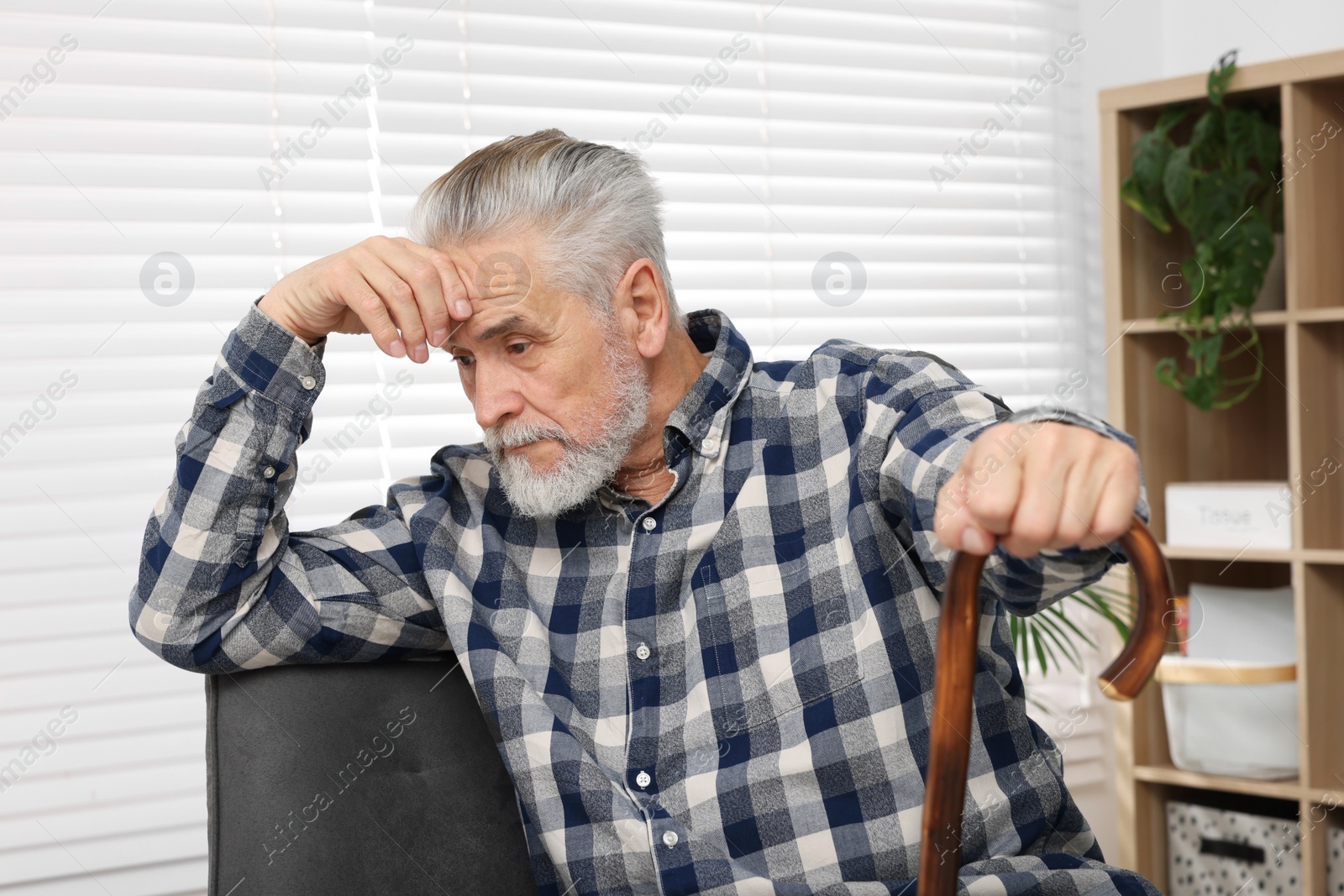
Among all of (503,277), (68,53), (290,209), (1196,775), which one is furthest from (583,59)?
(1196,775)

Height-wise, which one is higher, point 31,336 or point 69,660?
point 31,336

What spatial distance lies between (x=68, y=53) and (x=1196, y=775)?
227 centimetres

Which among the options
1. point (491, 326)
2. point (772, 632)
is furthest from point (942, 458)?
point (491, 326)

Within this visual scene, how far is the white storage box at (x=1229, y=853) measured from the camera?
6.73ft

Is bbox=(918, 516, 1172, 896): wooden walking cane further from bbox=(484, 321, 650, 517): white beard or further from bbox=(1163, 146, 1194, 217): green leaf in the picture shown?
bbox=(1163, 146, 1194, 217): green leaf

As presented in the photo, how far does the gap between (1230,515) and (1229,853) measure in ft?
2.12

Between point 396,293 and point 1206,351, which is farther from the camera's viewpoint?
point 1206,351

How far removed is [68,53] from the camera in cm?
168

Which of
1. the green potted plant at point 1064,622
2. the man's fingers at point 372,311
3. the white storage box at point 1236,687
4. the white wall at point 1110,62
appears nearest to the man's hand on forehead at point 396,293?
the man's fingers at point 372,311

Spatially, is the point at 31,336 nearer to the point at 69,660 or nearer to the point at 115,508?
the point at 115,508

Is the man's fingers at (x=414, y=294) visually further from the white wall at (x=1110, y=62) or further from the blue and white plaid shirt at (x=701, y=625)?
the white wall at (x=1110, y=62)

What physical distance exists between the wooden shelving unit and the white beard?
124cm

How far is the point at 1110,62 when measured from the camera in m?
2.50

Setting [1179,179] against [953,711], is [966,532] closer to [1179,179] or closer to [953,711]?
[953,711]
